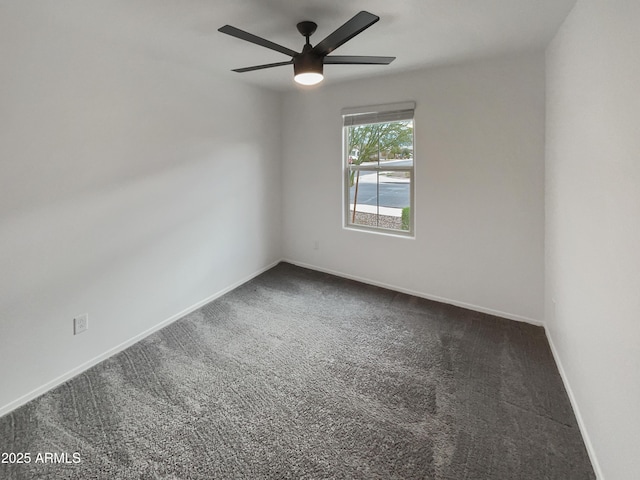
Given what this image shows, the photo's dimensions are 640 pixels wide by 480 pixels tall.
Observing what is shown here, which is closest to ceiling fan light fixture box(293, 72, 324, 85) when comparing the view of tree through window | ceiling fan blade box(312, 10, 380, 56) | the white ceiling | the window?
ceiling fan blade box(312, 10, 380, 56)

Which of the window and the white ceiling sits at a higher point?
the white ceiling

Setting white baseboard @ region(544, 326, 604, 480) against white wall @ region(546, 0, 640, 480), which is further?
white baseboard @ region(544, 326, 604, 480)

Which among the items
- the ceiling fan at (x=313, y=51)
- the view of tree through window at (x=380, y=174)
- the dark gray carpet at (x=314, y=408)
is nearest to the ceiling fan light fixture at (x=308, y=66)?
the ceiling fan at (x=313, y=51)

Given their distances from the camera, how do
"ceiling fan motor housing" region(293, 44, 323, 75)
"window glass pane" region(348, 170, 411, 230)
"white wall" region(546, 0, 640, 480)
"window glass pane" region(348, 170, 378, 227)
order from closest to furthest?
"white wall" region(546, 0, 640, 480) < "ceiling fan motor housing" region(293, 44, 323, 75) < "window glass pane" region(348, 170, 411, 230) < "window glass pane" region(348, 170, 378, 227)

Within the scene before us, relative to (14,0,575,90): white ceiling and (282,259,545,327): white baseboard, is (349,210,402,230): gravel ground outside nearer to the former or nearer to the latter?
(282,259,545,327): white baseboard

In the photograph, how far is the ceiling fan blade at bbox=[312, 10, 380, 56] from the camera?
157cm

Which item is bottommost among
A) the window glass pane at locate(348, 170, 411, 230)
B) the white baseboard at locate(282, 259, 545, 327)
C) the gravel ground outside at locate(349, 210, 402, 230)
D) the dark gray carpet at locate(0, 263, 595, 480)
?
the dark gray carpet at locate(0, 263, 595, 480)

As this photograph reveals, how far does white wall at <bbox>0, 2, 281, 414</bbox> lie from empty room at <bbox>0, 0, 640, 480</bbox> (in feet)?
0.05

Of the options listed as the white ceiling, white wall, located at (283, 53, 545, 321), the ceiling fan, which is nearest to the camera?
the ceiling fan

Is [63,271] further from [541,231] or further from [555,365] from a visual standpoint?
[541,231]

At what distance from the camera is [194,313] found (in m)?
3.21

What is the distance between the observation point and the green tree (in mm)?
3578

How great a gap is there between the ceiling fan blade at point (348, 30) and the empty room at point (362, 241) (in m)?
0.03

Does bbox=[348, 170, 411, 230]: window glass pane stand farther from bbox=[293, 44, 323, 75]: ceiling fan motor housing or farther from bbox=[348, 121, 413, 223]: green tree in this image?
bbox=[293, 44, 323, 75]: ceiling fan motor housing
